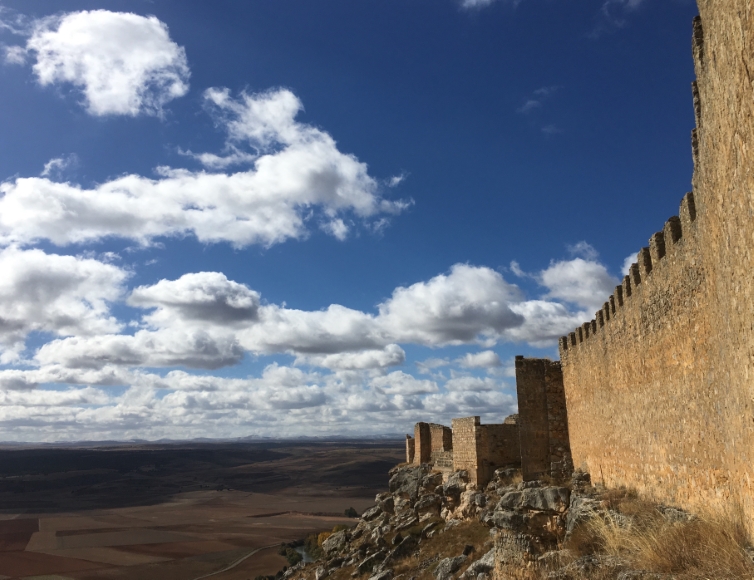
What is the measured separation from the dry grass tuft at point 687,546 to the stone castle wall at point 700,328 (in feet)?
1.22

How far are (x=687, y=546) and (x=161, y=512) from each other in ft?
327

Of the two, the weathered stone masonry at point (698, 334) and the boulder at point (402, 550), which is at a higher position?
the weathered stone masonry at point (698, 334)

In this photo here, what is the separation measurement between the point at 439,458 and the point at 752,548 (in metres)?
23.2

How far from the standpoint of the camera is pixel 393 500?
96.5ft

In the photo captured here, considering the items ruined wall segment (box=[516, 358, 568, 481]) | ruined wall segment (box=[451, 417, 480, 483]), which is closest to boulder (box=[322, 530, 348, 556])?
ruined wall segment (box=[451, 417, 480, 483])

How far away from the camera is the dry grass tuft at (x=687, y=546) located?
612 centimetres

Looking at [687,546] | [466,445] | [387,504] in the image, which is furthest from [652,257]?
[387,504]

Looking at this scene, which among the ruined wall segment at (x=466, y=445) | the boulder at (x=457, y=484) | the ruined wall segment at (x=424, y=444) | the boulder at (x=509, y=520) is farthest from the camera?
the ruined wall segment at (x=424, y=444)

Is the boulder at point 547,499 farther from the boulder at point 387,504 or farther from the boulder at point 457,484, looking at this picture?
the boulder at point 387,504

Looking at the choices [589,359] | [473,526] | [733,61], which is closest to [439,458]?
[473,526]

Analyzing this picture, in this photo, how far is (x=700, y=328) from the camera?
9070 millimetres

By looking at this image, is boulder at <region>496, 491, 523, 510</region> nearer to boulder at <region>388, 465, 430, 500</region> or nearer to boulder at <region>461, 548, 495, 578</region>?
boulder at <region>461, 548, 495, 578</region>

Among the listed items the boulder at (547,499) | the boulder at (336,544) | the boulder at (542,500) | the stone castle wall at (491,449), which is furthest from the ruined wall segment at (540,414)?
the boulder at (336,544)

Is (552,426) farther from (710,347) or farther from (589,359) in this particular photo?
(710,347)
